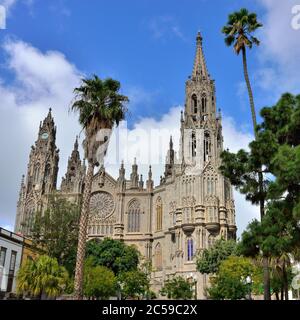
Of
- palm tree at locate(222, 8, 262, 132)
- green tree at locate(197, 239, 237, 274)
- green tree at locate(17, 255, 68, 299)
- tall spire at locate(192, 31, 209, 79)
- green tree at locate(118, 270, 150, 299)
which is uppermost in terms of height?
tall spire at locate(192, 31, 209, 79)

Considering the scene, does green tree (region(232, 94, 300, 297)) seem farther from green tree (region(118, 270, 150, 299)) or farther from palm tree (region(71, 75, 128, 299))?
green tree (region(118, 270, 150, 299))

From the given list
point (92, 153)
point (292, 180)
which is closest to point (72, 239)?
point (92, 153)

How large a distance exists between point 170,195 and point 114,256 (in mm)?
14581

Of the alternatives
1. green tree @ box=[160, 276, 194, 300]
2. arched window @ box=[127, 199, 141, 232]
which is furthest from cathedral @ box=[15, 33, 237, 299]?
green tree @ box=[160, 276, 194, 300]

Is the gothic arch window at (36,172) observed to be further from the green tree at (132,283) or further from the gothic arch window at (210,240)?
the gothic arch window at (210,240)

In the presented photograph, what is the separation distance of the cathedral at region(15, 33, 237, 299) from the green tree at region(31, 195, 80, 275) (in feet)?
49.3

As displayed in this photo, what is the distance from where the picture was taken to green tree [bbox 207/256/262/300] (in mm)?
41719

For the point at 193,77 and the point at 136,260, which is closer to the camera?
the point at 136,260

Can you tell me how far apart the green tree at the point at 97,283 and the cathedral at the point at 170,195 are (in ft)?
43.3

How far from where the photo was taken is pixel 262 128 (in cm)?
1961

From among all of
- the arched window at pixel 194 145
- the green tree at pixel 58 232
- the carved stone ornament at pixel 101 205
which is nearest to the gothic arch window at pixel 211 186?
the arched window at pixel 194 145

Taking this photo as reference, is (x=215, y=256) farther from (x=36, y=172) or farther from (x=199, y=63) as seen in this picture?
(x=36, y=172)
